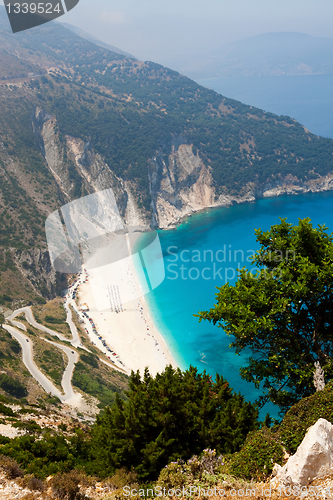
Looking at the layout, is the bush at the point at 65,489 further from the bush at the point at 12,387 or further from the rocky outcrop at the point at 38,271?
the rocky outcrop at the point at 38,271

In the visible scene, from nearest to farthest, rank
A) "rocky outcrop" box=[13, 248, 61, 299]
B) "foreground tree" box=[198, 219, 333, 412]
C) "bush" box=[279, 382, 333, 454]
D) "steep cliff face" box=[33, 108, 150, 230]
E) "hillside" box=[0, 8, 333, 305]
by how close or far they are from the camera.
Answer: "bush" box=[279, 382, 333, 454], "foreground tree" box=[198, 219, 333, 412], "rocky outcrop" box=[13, 248, 61, 299], "hillside" box=[0, 8, 333, 305], "steep cliff face" box=[33, 108, 150, 230]

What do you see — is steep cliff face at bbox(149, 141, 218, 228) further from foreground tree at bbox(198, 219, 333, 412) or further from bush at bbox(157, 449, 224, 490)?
bush at bbox(157, 449, 224, 490)

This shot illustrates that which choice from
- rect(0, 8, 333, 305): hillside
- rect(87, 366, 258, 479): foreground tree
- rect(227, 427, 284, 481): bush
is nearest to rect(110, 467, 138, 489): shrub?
rect(87, 366, 258, 479): foreground tree

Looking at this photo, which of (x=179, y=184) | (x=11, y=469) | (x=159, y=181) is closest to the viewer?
(x=11, y=469)

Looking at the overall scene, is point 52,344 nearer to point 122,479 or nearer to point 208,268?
point 122,479

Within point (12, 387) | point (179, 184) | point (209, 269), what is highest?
point (179, 184)

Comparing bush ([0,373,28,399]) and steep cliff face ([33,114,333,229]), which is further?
steep cliff face ([33,114,333,229])

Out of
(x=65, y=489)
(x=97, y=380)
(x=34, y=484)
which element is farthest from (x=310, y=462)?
(x=97, y=380)

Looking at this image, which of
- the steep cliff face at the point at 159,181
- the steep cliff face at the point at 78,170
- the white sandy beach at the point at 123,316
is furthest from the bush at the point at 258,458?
the steep cliff face at the point at 78,170
